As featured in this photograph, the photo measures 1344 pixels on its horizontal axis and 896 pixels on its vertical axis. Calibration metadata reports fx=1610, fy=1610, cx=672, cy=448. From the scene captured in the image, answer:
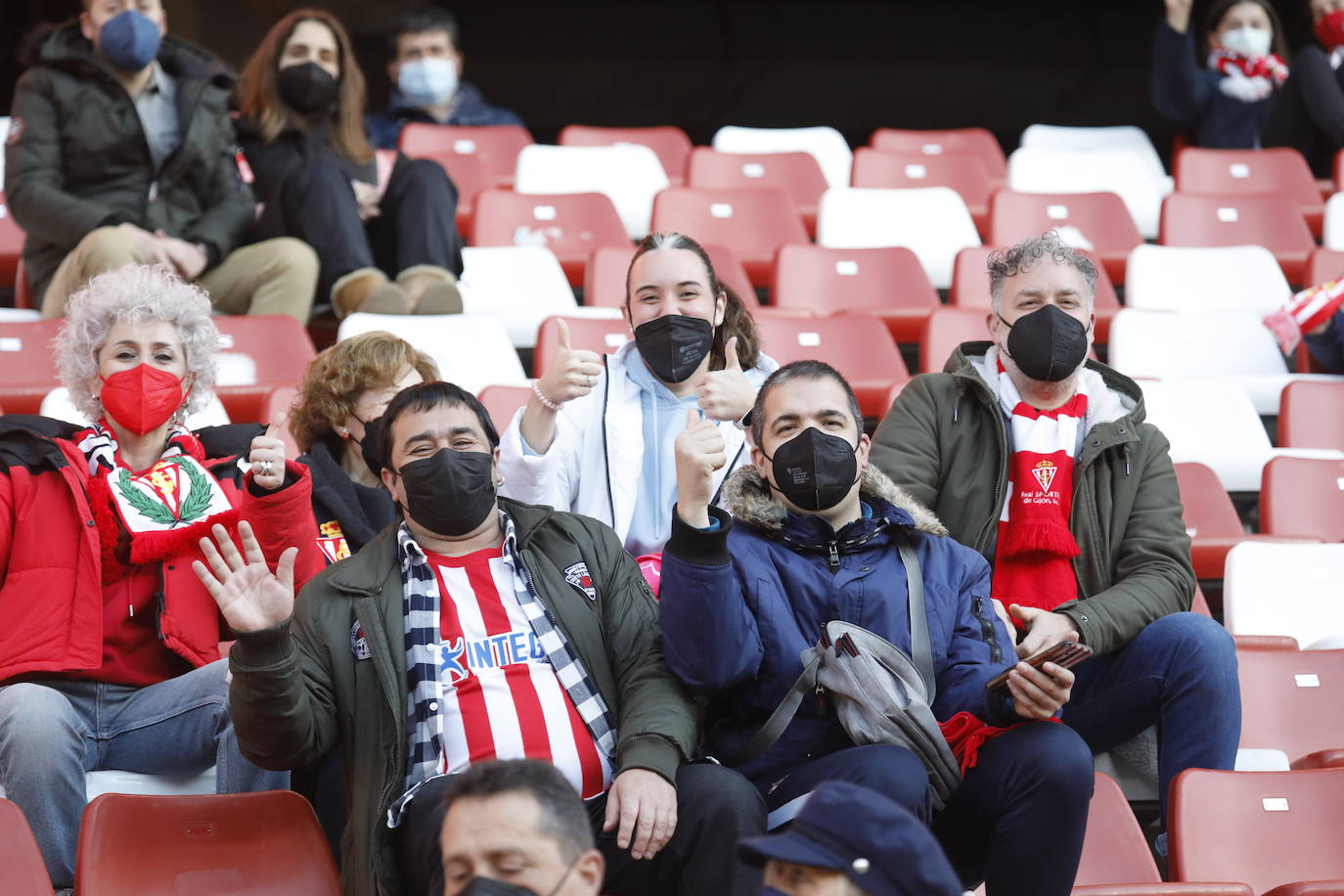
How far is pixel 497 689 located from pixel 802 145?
4934 millimetres

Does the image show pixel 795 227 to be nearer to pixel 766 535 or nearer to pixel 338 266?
pixel 338 266

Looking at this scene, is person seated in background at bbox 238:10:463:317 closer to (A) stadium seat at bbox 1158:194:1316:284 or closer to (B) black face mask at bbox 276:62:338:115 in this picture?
(B) black face mask at bbox 276:62:338:115

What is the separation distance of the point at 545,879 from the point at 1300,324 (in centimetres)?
369

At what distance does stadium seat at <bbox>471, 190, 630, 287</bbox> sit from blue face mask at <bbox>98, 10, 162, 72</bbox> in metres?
1.25

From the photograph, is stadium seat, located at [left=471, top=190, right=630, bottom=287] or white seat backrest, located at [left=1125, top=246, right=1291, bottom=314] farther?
stadium seat, located at [left=471, top=190, right=630, bottom=287]

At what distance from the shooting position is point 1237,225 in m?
5.83

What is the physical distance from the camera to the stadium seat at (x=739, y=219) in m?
5.36

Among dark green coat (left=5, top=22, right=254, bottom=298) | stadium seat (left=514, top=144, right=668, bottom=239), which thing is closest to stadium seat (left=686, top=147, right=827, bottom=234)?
stadium seat (left=514, top=144, right=668, bottom=239)

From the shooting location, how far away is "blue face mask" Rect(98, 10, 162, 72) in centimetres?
437

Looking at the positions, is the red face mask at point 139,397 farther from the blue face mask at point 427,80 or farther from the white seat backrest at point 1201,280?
the blue face mask at point 427,80

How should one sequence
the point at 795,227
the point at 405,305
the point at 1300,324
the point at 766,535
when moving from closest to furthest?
1. the point at 766,535
2. the point at 405,305
3. the point at 1300,324
4. the point at 795,227

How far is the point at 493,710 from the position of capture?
234cm

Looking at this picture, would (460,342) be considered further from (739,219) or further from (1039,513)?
(1039,513)

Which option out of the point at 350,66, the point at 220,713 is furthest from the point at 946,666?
the point at 350,66
